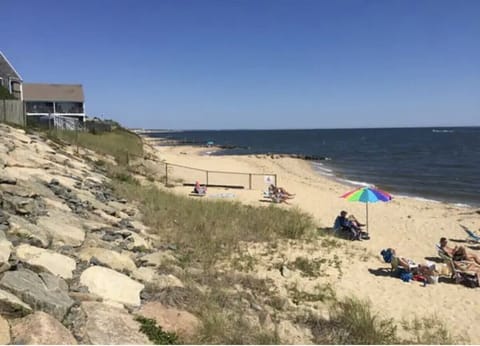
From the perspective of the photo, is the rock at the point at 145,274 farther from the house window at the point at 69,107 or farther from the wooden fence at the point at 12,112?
the house window at the point at 69,107

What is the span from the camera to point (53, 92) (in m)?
61.1

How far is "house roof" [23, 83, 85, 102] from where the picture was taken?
197 ft

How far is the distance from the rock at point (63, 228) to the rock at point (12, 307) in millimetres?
2816

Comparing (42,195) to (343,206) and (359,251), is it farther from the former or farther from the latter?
(343,206)

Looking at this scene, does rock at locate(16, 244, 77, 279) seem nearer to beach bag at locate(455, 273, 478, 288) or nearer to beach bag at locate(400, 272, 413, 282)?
beach bag at locate(400, 272, 413, 282)

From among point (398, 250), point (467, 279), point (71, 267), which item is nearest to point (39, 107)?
point (398, 250)

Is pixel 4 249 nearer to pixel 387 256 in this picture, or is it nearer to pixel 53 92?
pixel 387 256

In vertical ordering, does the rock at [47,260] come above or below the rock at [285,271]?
above

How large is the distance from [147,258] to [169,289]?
1.62m

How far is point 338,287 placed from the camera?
839cm

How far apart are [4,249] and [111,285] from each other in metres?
1.48

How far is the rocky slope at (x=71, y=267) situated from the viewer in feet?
13.9

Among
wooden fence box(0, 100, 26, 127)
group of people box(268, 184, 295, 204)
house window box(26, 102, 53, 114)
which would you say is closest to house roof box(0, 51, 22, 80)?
house window box(26, 102, 53, 114)

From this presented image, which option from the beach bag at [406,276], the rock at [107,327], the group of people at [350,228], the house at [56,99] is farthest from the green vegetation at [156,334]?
the house at [56,99]
